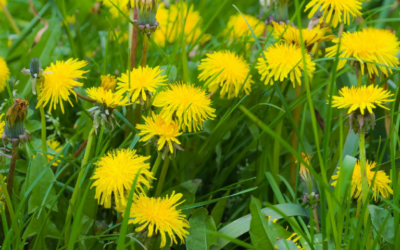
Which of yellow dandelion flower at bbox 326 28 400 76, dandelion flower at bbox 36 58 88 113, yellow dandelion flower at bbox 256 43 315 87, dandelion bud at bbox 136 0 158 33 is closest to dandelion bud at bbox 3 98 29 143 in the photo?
dandelion flower at bbox 36 58 88 113

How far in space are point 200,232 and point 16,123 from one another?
0.40 metres

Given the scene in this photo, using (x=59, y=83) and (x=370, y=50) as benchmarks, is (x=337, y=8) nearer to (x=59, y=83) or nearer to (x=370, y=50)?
(x=370, y=50)

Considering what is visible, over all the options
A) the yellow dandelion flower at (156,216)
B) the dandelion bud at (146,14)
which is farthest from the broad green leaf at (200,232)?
the dandelion bud at (146,14)

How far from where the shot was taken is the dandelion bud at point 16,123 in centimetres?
71

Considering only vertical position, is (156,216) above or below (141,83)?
below

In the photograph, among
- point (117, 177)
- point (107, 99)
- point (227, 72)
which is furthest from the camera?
point (227, 72)

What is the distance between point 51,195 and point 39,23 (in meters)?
1.06

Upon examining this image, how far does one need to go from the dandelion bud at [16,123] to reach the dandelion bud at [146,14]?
33cm

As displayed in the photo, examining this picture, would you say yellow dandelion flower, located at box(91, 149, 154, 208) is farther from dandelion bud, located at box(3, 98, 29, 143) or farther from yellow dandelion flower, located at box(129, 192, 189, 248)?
dandelion bud, located at box(3, 98, 29, 143)

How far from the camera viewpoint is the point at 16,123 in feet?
2.34

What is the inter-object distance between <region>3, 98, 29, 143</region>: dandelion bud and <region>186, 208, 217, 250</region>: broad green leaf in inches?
13.9

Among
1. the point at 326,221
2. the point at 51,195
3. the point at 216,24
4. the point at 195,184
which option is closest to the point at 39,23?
the point at 216,24

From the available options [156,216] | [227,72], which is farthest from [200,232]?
[227,72]

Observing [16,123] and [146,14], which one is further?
[146,14]
